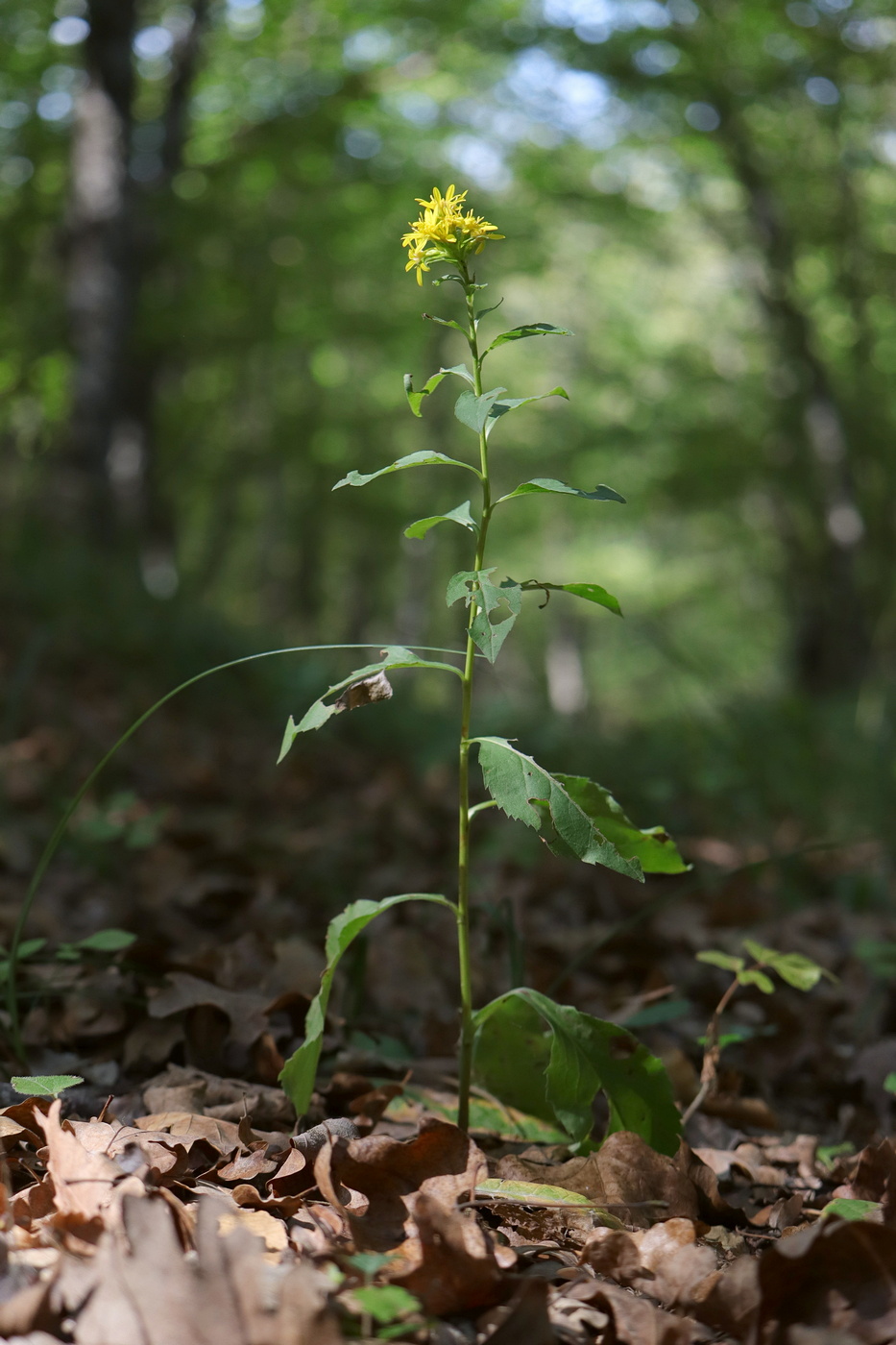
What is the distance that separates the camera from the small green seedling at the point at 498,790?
122cm

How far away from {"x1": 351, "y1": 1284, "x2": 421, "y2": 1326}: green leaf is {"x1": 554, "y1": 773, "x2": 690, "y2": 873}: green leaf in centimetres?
58

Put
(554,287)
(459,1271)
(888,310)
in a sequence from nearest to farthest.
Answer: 1. (459,1271)
2. (888,310)
3. (554,287)

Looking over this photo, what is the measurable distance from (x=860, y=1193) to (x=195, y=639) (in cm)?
421

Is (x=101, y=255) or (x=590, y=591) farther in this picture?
(x=101, y=255)

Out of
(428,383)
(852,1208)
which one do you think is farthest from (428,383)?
(852,1208)

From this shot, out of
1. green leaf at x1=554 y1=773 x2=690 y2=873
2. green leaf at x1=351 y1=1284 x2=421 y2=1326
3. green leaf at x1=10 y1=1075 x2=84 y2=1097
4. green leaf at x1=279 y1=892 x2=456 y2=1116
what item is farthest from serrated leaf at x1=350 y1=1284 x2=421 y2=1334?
green leaf at x1=554 y1=773 x2=690 y2=873

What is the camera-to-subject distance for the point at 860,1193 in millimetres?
1350

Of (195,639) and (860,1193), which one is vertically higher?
(860,1193)

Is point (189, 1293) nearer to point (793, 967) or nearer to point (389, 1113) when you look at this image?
point (389, 1113)

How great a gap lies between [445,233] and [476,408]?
0.25 m

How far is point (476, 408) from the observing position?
1.23 m

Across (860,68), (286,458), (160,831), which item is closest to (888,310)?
(860,68)

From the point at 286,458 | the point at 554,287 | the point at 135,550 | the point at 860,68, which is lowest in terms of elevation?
the point at 554,287

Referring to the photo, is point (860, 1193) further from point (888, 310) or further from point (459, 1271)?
point (888, 310)
